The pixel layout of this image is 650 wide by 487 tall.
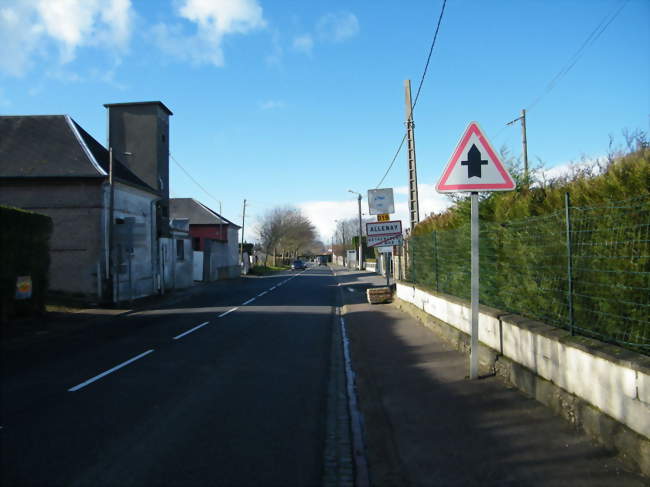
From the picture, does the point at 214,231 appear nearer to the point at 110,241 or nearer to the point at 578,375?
the point at 110,241

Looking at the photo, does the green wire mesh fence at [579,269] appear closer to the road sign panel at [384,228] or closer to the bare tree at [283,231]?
the road sign panel at [384,228]

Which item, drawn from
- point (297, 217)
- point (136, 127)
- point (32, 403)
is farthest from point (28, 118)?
point (297, 217)

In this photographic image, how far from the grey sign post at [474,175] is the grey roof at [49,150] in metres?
16.3

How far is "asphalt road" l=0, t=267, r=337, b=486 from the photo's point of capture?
168 inches

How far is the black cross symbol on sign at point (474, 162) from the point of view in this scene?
6.79 m

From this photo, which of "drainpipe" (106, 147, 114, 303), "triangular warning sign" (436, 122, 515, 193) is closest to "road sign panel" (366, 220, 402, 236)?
"drainpipe" (106, 147, 114, 303)

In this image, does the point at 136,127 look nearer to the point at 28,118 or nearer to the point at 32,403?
the point at 28,118

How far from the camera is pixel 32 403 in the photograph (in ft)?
20.5

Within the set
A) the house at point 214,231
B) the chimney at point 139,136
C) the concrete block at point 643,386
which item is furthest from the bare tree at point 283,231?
the concrete block at point 643,386

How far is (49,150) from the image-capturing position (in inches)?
869

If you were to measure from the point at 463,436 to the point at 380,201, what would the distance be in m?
16.5

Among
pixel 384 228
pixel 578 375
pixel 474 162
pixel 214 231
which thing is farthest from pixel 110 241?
pixel 214 231

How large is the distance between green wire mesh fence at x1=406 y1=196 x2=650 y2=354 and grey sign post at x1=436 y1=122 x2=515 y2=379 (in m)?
0.67

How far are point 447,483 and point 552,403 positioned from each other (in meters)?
2.02
